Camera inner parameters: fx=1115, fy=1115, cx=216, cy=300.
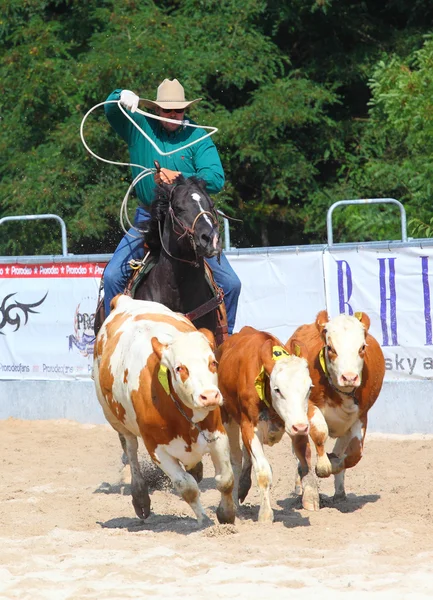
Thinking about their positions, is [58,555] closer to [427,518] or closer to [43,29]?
[427,518]

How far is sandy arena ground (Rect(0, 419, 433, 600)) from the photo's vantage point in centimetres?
508

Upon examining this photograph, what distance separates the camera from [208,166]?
27.1ft

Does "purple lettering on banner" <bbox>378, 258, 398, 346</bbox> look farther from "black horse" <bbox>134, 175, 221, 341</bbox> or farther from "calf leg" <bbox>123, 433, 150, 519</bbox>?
"calf leg" <bbox>123, 433, 150, 519</bbox>

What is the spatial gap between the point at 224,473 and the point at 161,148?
3003 millimetres

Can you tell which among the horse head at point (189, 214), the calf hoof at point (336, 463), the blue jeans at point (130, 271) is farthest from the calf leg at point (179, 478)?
the blue jeans at point (130, 271)

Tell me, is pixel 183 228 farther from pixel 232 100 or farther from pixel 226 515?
pixel 232 100

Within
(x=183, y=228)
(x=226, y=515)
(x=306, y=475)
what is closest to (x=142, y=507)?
(x=226, y=515)

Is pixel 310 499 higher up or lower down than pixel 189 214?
lower down

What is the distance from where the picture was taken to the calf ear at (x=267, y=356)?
20.9 feet

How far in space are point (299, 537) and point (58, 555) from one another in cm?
130

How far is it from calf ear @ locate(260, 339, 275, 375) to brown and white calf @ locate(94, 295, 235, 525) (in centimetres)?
30

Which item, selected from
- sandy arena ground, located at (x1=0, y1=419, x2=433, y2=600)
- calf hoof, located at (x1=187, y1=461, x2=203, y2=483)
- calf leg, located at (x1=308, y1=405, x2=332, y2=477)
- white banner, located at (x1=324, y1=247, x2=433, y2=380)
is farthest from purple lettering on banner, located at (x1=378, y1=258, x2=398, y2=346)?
calf hoof, located at (x1=187, y1=461, x2=203, y2=483)

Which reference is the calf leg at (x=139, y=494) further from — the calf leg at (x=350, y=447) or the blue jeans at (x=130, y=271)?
the blue jeans at (x=130, y=271)

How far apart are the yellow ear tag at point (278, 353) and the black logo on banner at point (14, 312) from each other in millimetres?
6311
